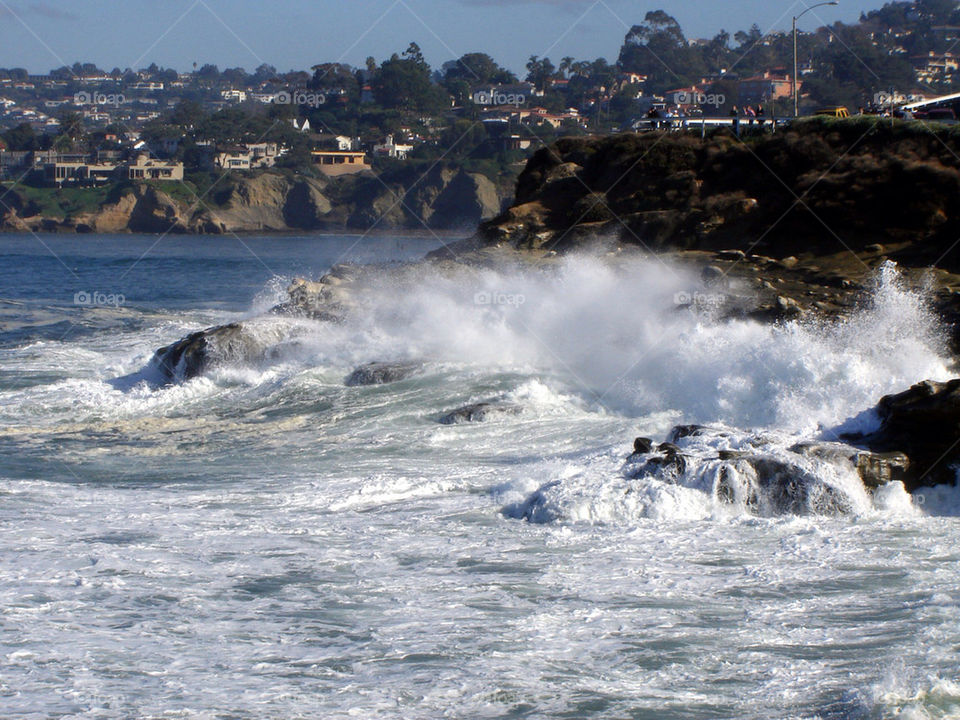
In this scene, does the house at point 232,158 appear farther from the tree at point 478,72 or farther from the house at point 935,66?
the house at point 935,66

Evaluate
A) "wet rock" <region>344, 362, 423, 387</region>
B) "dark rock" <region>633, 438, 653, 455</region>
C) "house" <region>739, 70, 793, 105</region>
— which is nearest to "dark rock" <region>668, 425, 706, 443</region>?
"dark rock" <region>633, 438, 653, 455</region>

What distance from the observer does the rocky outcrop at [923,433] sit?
40.0 ft

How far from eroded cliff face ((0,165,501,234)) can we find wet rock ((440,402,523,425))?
8322cm

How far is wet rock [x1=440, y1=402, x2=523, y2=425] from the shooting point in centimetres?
1664

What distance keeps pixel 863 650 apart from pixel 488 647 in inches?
105

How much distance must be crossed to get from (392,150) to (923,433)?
111542mm

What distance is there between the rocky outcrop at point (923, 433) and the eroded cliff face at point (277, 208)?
87.1m

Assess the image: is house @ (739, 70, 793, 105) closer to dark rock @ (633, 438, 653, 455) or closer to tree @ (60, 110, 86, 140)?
tree @ (60, 110, 86, 140)

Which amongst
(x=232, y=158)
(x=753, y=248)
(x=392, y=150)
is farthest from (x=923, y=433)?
(x=392, y=150)

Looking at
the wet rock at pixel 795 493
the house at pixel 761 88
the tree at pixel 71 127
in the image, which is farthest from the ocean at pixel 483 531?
the tree at pixel 71 127

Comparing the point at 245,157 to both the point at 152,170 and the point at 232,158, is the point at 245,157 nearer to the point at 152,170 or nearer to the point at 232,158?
the point at 232,158

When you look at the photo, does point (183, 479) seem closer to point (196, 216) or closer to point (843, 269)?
point (843, 269)

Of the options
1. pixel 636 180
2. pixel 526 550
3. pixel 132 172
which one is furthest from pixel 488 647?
pixel 132 172

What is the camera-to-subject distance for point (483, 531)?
11.3m
